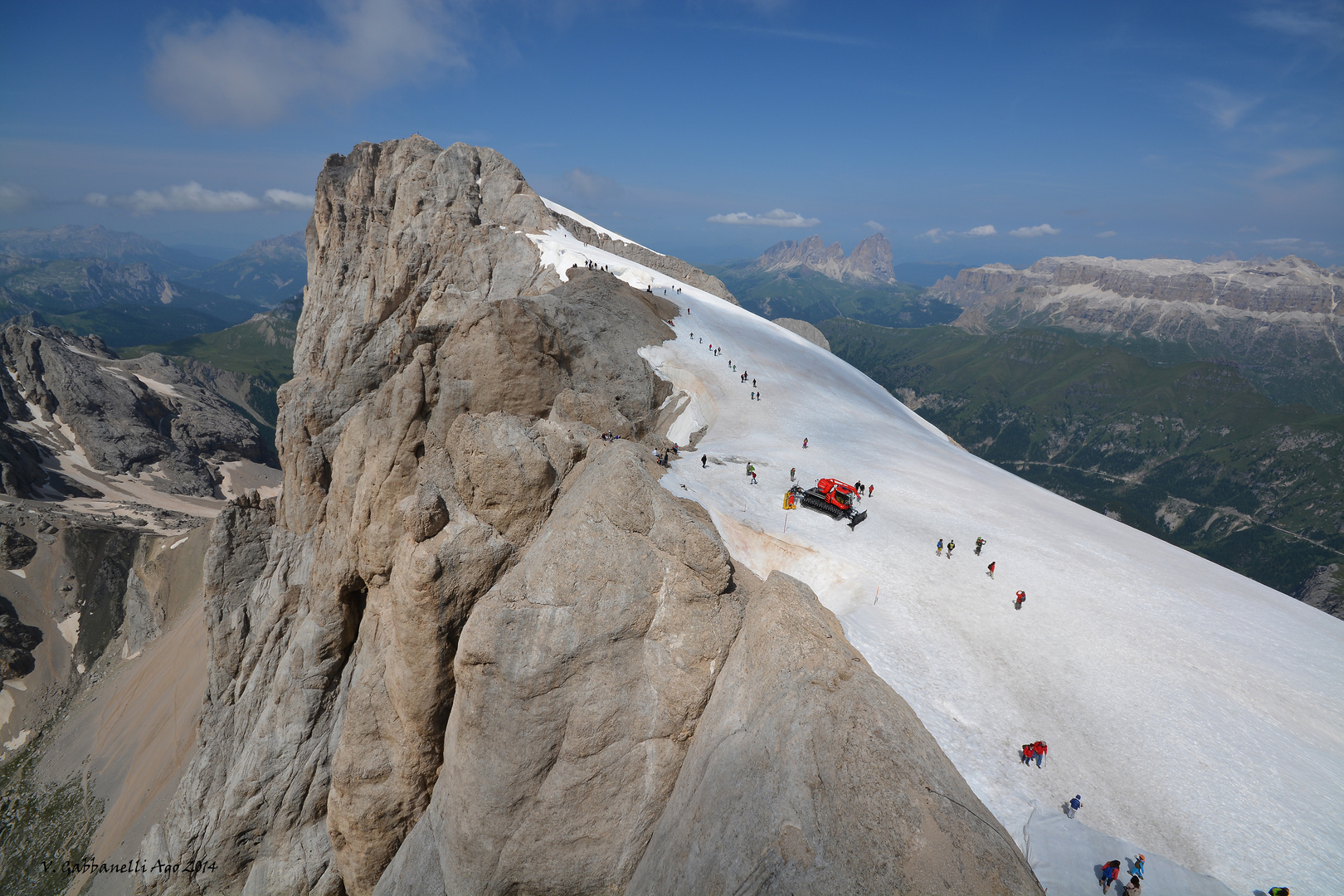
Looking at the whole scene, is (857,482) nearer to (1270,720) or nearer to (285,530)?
(1270,720)

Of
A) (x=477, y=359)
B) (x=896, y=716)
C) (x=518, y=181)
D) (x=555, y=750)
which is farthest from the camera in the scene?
(x=518, y=181)

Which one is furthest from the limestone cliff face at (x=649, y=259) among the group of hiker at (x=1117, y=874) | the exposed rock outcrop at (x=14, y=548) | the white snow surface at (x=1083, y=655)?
the group of hiker at (x=1117, y=874)

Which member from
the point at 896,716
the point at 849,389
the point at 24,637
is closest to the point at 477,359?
the point at 896,716

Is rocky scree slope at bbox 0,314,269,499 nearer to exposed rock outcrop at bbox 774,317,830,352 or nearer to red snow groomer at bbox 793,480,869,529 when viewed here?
exposed rock outcrop at bbox 774,317,830,352

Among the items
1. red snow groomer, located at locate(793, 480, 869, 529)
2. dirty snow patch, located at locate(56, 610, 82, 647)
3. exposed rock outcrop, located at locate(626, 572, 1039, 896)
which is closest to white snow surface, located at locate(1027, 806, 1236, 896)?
exposed rock outcrop, located at locate(626, 572, 1039, 896)

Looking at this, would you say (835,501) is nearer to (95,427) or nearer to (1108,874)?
(1108,874)

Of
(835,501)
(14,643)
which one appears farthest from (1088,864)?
(14,643)
